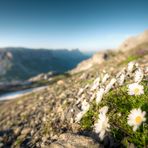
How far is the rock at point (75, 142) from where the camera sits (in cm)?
433

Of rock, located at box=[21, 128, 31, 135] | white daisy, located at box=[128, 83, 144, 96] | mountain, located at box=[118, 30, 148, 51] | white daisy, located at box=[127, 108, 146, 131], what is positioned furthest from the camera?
mountain, located at box=[118, 30, 148, 51]

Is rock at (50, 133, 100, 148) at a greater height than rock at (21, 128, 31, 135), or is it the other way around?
rock at (50, 133, 100, 148)

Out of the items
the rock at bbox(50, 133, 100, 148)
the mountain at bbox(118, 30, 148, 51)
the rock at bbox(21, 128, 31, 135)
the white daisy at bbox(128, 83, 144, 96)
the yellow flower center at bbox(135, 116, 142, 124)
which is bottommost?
the rock at bbox(21, 128, 31, 135)

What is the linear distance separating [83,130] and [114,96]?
3.42 ft

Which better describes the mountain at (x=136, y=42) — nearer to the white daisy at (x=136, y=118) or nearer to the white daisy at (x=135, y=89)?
the white daisy at (x=135, y=89)

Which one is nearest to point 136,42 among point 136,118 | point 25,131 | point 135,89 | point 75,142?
point 25,131

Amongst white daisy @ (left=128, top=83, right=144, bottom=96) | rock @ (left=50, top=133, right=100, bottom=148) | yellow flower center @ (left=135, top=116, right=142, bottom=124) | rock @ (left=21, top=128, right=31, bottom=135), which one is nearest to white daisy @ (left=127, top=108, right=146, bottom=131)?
yellow flower center @ (left=135, top=116, right=142, bottom=124)

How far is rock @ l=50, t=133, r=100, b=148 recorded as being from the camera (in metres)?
4.33

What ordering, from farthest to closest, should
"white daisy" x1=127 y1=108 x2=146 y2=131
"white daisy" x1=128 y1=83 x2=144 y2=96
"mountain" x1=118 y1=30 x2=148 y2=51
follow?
"mountain" x1=118 y1=30 x2=148 y2=51 → "white daisy" x1=128 y1=83 x2=144 y2=96 → "white daisy" x1=127 y1=108 x2=146 y2=131

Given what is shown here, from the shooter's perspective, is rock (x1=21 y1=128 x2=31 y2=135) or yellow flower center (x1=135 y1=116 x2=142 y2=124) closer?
yellow flower center (x1=135 y1=116 x2=142 y2=124)

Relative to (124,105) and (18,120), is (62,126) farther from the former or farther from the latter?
(18,120)

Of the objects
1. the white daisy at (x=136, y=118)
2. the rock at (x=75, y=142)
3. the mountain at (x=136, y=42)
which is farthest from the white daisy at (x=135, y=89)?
the mountain at (x=136, y=42)

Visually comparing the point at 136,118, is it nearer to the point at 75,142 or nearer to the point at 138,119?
the point at 138,119

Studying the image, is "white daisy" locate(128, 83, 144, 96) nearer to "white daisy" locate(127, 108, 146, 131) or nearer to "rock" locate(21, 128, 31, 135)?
"white daisy" locate(127, 108, 146, 131)
